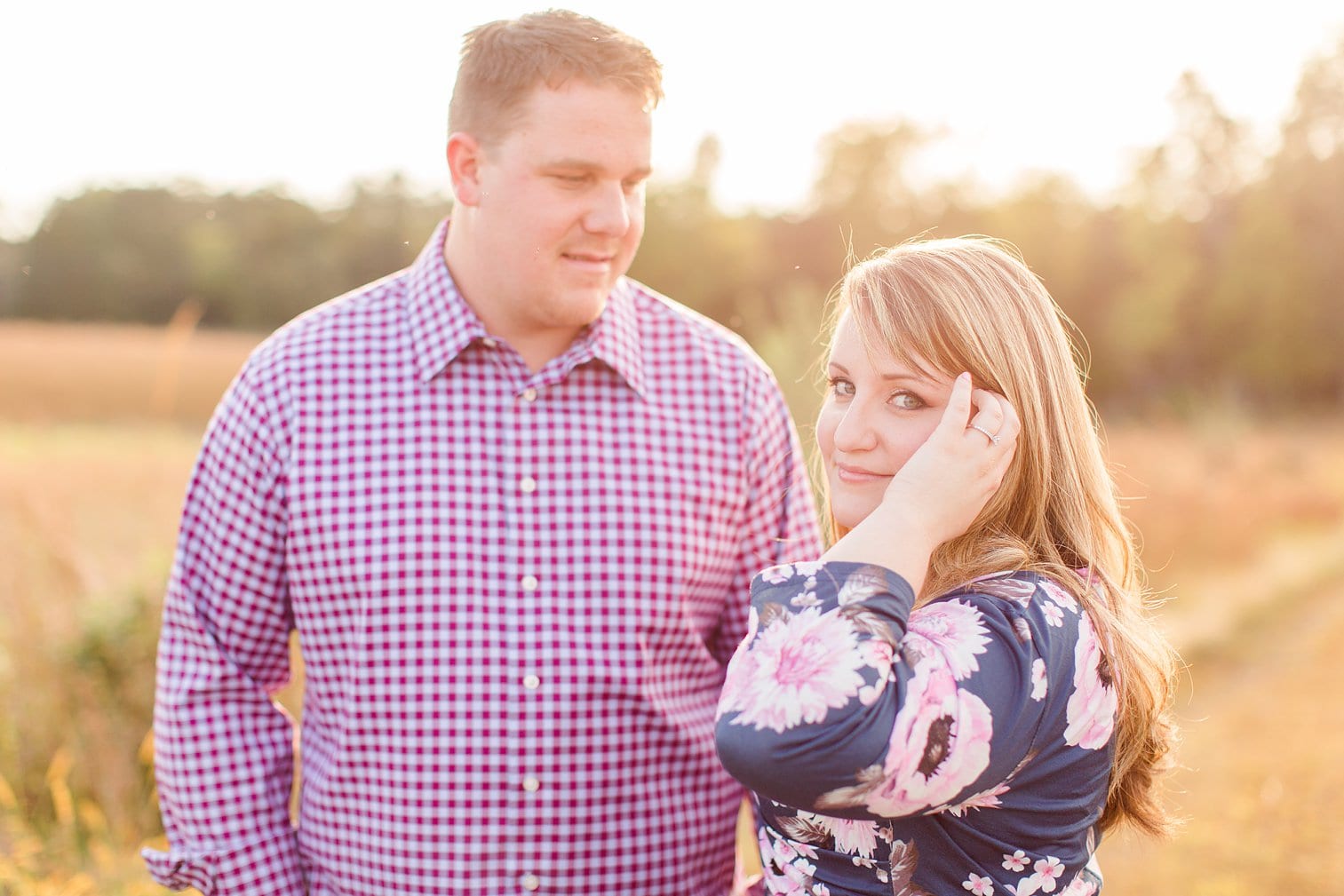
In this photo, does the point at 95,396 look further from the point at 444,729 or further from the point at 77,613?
the point at 444,729

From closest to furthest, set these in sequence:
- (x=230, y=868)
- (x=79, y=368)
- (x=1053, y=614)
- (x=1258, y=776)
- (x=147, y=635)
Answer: (x=1053, y=614)
(x=230, y=868)
(x=147, y=635)
(x=1258, y=776)
(x=79, y=368)

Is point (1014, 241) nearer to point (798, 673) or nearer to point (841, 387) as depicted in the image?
point (841, 387)

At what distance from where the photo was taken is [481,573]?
7.26 feet

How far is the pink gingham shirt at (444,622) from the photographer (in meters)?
2.17

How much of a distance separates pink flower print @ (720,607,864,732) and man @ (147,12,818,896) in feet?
2.95

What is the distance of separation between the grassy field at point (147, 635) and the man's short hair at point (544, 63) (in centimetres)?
134

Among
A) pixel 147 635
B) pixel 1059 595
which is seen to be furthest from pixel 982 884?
pixel 147 635

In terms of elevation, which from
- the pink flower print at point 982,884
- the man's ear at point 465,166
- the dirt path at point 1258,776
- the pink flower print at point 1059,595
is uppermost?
the man's ear at point 465,166

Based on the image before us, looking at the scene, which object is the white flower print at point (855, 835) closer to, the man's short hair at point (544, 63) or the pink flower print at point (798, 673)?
the pink flower print at point (798, 673)

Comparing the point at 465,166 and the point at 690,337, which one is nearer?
the point at 465,166

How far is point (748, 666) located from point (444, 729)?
3.23 ft

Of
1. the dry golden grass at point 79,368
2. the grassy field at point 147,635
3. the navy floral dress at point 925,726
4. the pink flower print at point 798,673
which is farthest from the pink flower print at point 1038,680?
the dry golden grass at point 79,368

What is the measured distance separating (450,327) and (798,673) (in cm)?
125

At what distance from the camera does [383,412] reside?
230 centimetres
